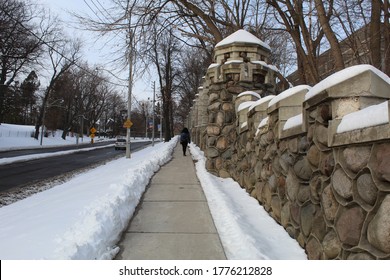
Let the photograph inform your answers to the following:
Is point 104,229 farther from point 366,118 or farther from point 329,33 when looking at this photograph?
point 329,33

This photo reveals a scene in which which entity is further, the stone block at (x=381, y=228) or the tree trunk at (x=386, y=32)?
the tree trunk at (x=386, y=32)

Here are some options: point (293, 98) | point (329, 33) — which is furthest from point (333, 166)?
point (329, 33)

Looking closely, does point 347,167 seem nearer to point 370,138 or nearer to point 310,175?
point 370,138

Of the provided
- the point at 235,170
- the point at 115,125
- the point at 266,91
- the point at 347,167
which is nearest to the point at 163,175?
the point at 235,170

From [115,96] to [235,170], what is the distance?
73.3m

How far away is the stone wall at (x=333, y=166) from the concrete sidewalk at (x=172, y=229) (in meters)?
1.07

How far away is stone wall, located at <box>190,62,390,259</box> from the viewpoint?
2545 mm

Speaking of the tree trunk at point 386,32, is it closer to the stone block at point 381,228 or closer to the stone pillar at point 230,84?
the stone pillar at point 230,84

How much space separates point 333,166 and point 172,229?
8.77 ft

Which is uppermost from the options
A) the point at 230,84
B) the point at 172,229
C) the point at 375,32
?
the point at 375,32

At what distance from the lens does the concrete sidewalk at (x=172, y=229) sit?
4195 millimetres

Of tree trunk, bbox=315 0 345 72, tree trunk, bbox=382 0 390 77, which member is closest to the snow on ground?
tree trunk, bbox=315 0 345 72

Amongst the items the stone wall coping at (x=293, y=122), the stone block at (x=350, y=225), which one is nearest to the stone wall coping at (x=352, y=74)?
the stone wall coping at (x=293, y=122)

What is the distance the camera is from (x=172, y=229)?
513 cm
